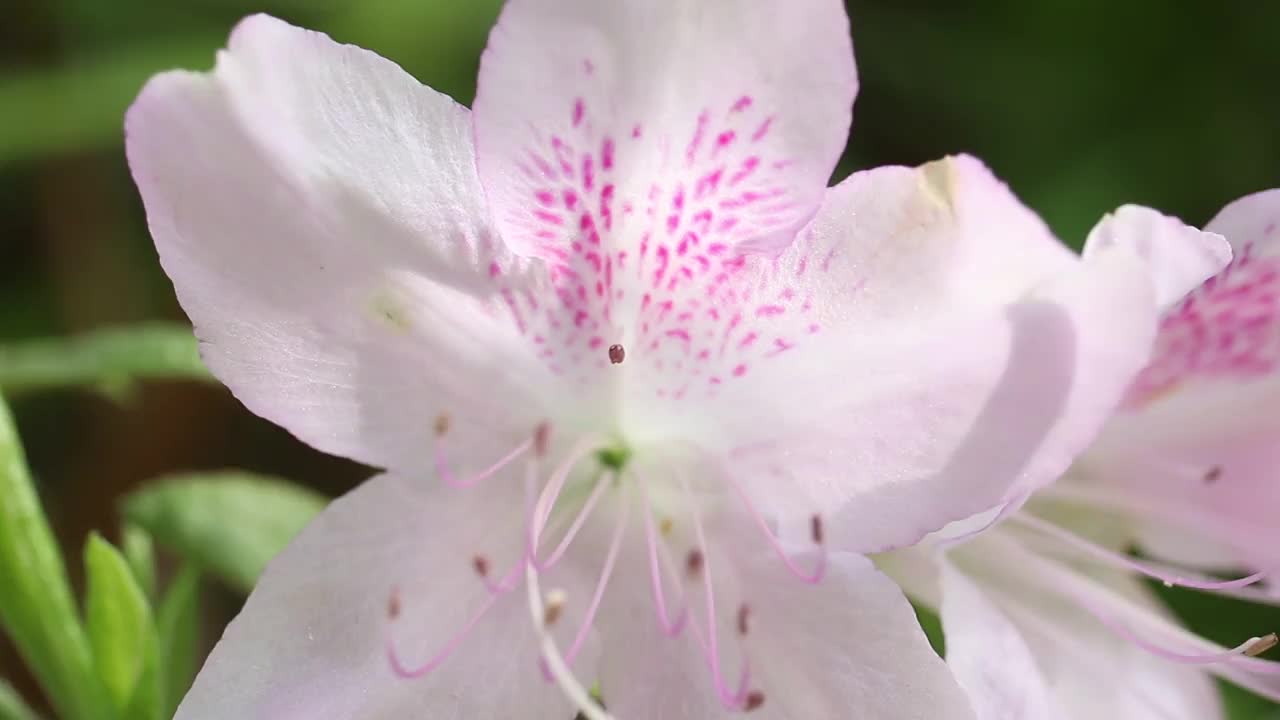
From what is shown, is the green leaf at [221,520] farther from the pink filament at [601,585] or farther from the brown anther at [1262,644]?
the brown anther at [1262,644]

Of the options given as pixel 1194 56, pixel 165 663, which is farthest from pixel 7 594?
pixel 1194 56

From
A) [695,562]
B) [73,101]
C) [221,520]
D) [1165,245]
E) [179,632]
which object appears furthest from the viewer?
[73,101]

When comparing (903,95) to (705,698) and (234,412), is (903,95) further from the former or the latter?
(705,698)

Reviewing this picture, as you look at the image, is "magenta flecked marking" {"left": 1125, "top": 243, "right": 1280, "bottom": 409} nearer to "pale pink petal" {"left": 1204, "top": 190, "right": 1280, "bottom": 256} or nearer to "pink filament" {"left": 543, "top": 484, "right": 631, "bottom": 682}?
"pale pink petal" {"left": 1204, "top": 190, "right": 1280, "bottom": 256}

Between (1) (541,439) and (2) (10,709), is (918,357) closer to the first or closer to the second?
(1) (541,439)

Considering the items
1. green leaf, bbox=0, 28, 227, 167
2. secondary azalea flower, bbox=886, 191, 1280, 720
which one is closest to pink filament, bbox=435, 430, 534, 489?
secondary azalea flower, bbox=886, 191, 1280, 720

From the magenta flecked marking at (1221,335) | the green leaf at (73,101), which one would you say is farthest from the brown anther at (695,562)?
the green leaf at (73,101)

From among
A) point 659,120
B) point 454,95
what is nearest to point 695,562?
point 659,120
